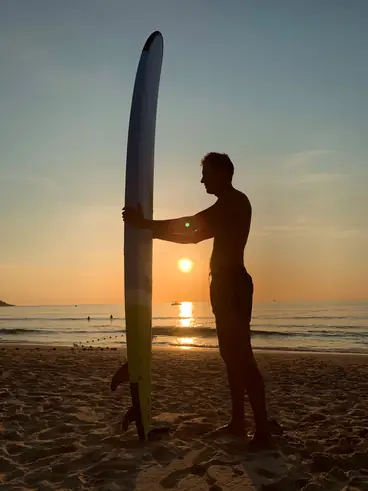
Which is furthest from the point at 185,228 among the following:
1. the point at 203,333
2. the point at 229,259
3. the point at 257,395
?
the point at 203,333

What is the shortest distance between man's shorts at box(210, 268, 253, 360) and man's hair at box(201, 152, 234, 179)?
791 mm

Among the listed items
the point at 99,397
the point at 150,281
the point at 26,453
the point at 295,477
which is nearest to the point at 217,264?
the point at 150,281

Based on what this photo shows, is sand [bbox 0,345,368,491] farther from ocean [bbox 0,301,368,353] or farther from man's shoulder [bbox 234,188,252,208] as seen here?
ocean [bbox 0,301,368,353]

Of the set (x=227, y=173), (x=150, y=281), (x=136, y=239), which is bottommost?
(x=150, y=281)

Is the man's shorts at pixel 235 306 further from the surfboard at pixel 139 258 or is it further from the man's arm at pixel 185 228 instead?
the surfboard at pixel 139 258

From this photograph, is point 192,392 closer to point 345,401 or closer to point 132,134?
point 345,401

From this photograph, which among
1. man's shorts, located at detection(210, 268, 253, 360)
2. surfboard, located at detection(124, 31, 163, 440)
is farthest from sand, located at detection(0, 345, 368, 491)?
man's shorts, located at detection(210, 268, 253, 360)

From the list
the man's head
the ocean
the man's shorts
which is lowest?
the ocean

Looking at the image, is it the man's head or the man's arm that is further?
the man's head

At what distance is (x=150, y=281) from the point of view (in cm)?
397

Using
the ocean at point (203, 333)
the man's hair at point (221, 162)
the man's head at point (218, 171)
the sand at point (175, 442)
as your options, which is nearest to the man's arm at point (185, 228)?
the man's head at point (218, 171)

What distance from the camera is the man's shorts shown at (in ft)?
11.5

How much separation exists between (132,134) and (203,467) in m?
2.56

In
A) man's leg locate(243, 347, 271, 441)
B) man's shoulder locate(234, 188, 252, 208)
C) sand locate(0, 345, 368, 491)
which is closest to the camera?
sand locate(0, 345, 368, 491)
